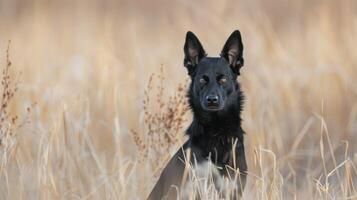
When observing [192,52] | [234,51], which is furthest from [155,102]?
[234,51]

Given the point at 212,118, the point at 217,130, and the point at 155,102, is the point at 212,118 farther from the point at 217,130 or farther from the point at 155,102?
the point at 155,102

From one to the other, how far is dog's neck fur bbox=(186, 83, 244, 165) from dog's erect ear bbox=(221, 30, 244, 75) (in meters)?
0.15

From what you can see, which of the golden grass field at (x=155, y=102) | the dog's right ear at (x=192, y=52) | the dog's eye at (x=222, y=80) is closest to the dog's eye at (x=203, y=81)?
the dog's eye at (x=222, y=80)

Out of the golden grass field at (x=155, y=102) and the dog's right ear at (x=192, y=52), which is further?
the golden grass field at (x=155, y=102)

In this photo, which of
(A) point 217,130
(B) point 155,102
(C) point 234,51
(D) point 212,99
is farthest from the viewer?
(B) point 155,102

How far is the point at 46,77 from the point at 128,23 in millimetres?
3402

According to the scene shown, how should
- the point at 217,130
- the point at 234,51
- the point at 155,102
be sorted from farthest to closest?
the point at 155,102 → the point at 234,51 → the point at 217,130

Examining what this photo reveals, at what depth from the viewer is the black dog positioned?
6.15m

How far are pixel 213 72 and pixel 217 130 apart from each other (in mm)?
393

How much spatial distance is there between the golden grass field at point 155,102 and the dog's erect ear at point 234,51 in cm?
52

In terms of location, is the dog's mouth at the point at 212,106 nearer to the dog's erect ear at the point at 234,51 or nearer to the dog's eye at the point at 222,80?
the dog's eye at the point at 222,80

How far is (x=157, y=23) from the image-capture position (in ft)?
43.2

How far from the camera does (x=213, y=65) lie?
21.5 feet

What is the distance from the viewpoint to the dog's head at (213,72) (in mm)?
6426
